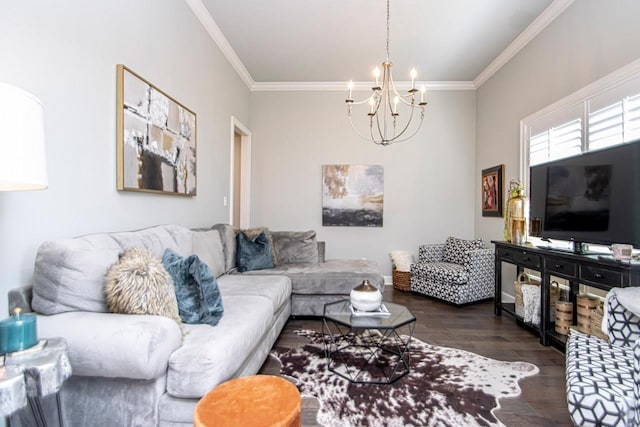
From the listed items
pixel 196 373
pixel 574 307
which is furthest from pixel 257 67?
pixel 574 307

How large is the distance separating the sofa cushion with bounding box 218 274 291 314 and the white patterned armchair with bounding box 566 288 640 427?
5.91 ft

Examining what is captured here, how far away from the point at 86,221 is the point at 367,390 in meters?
1.94

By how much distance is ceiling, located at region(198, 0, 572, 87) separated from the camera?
3123 millimetres

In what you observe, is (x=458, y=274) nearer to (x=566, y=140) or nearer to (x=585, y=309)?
(x=585, y=309)

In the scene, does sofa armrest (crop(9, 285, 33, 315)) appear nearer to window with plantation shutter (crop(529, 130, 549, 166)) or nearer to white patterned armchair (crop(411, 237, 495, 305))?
white patterned armchair (crop(411, 237, 495, 305))

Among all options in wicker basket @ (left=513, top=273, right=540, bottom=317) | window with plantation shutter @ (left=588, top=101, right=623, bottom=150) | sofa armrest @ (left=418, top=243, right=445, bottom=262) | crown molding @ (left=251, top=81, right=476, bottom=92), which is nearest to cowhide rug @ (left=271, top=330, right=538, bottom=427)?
wicker basket @ (left=513, top=273, right=540, bottom=317)

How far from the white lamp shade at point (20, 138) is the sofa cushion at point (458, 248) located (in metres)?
4.19

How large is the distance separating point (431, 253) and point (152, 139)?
3.80m

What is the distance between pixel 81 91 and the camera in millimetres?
1812

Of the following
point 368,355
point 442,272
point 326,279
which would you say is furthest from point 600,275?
point 326,279

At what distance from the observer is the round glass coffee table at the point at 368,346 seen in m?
2.12

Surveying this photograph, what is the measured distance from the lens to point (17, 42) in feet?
4.73

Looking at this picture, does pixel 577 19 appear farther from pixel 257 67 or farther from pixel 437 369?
pixel 257 67

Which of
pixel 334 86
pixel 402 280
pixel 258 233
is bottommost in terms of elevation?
pixel 402 280
